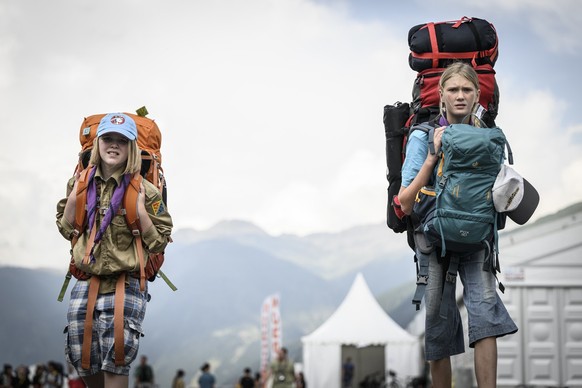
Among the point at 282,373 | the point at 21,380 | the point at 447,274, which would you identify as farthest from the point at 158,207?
the point at 21,380

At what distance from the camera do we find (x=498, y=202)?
3457 millimetres

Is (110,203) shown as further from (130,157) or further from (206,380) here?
(206,380)

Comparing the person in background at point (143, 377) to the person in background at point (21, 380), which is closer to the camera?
the person in background at point (21, 380)

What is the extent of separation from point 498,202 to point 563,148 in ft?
77.3

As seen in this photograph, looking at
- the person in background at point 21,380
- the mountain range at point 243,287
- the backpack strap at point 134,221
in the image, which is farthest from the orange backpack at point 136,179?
the mountain range at point 243,287

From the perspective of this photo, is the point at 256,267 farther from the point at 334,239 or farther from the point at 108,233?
the point at 108,233

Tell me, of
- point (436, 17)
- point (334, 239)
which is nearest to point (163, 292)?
point (334, 239)

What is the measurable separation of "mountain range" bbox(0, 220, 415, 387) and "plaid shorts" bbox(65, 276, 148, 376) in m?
25.1

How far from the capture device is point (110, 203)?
3.72 metres

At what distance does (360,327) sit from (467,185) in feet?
58.0

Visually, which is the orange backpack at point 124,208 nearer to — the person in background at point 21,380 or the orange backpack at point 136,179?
the orange backpack at point 136,179

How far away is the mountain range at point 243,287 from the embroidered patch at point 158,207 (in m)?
25.1

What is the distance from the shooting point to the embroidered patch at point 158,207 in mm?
3803

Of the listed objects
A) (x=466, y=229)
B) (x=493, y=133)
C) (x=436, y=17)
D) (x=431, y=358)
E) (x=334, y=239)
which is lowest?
(x=431, y=358)
